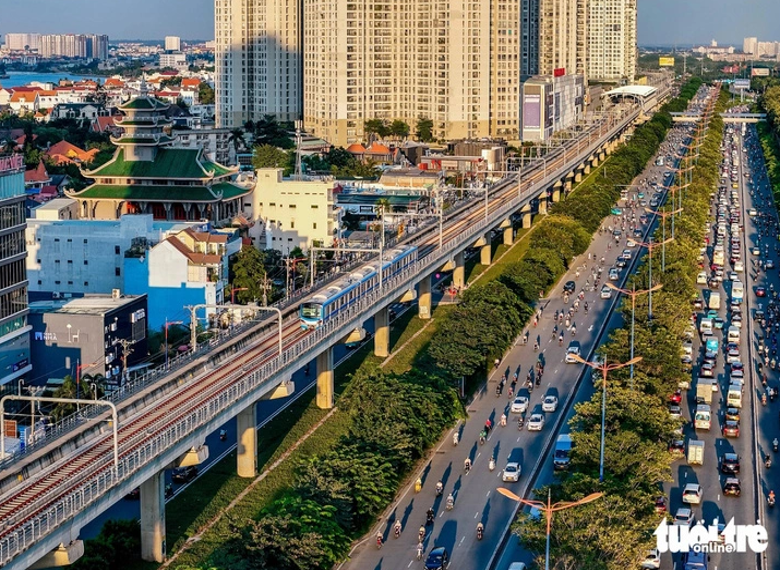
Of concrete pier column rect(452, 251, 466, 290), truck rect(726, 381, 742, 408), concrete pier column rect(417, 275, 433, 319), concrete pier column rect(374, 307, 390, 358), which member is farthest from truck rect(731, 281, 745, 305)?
concrete pier column rect(374, 307, 390, 358)

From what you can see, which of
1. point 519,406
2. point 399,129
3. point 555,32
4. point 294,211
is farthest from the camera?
point 555,32

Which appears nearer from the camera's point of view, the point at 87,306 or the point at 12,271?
the point at 12,271

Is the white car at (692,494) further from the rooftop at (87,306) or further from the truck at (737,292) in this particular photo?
the truck at (737,292)

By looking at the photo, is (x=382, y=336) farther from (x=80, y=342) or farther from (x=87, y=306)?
(x=80, y=342)

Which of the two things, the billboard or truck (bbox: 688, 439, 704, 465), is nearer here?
truck (bbox: 688, 439, 704, 465)

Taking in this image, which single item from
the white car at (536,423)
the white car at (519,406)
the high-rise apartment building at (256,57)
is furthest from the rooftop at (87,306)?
the high-rise apartment building at (256,57)

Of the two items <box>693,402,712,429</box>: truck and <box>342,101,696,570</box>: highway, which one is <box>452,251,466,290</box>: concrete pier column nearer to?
<box>342,101,696,570</box>: highway

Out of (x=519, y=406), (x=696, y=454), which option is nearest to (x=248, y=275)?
(x=519, y=406)
